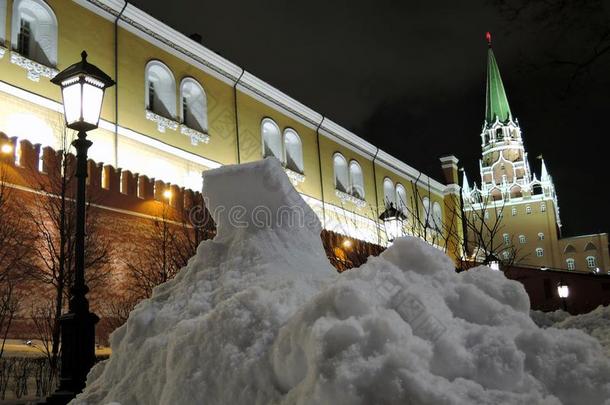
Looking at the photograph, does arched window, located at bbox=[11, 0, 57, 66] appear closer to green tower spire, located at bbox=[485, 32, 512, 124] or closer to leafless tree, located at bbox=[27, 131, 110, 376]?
leafless tree, located at bbox=[27, 131, 110, 376]

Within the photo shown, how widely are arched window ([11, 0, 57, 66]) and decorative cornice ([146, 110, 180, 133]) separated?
4124mm

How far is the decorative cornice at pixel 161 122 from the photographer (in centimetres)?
2225

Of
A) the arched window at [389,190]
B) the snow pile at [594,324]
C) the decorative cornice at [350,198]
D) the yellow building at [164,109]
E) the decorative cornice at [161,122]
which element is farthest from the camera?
the arched window at [389,190]

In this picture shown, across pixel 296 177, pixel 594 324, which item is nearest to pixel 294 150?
pixel 296 177

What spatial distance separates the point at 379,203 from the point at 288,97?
10970mm

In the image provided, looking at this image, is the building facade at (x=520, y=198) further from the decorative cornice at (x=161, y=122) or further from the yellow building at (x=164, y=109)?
the decorative cornice at (x=161, y=122)

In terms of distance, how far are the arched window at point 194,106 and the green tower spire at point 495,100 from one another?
2936 inches

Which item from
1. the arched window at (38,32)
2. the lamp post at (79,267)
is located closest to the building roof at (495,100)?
the arched window at (38,32)

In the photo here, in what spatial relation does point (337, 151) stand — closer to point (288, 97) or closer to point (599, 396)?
point (288, 97)

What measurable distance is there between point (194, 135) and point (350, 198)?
12.6 metres

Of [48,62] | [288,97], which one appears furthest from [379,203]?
[48,62]

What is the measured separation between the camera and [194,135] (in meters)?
24.4

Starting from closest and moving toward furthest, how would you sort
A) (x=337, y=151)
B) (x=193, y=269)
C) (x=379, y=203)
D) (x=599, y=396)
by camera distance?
(x=599, y=396) < (x=193, y=269) < (x=337, y=151) < (x=379, y=203)

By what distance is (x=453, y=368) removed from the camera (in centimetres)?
225
